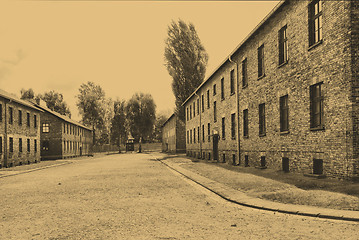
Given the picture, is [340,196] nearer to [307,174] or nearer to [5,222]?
[307,174]

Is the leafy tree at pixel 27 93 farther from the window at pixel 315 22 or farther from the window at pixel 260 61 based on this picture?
the window at pixel 315 22

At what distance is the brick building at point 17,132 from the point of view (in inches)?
1115

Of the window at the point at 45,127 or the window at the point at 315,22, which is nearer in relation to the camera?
the window at the point at 315,22

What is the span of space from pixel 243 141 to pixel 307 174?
8.34 metres

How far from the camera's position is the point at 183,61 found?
4484 centimetres

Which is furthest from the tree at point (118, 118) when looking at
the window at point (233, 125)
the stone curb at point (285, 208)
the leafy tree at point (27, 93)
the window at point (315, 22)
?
the stone curb at point (285, 208)

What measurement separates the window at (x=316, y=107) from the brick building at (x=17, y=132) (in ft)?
77.8

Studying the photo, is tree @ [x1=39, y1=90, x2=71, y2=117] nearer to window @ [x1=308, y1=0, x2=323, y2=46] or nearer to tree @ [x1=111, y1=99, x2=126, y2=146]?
tree @ [x1=111, y1=99, x2=126, y2=146]

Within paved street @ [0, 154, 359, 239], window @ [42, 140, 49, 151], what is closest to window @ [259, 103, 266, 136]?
paved street @ [0, 154, 359, 239]

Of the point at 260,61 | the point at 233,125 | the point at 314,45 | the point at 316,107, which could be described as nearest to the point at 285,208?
the point at 316,107

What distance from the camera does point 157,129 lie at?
399 feet

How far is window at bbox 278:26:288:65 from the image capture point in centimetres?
1515

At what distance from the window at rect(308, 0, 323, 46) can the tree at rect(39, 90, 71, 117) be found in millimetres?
78173

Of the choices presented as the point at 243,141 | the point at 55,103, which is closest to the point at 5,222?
the point at 243,141
